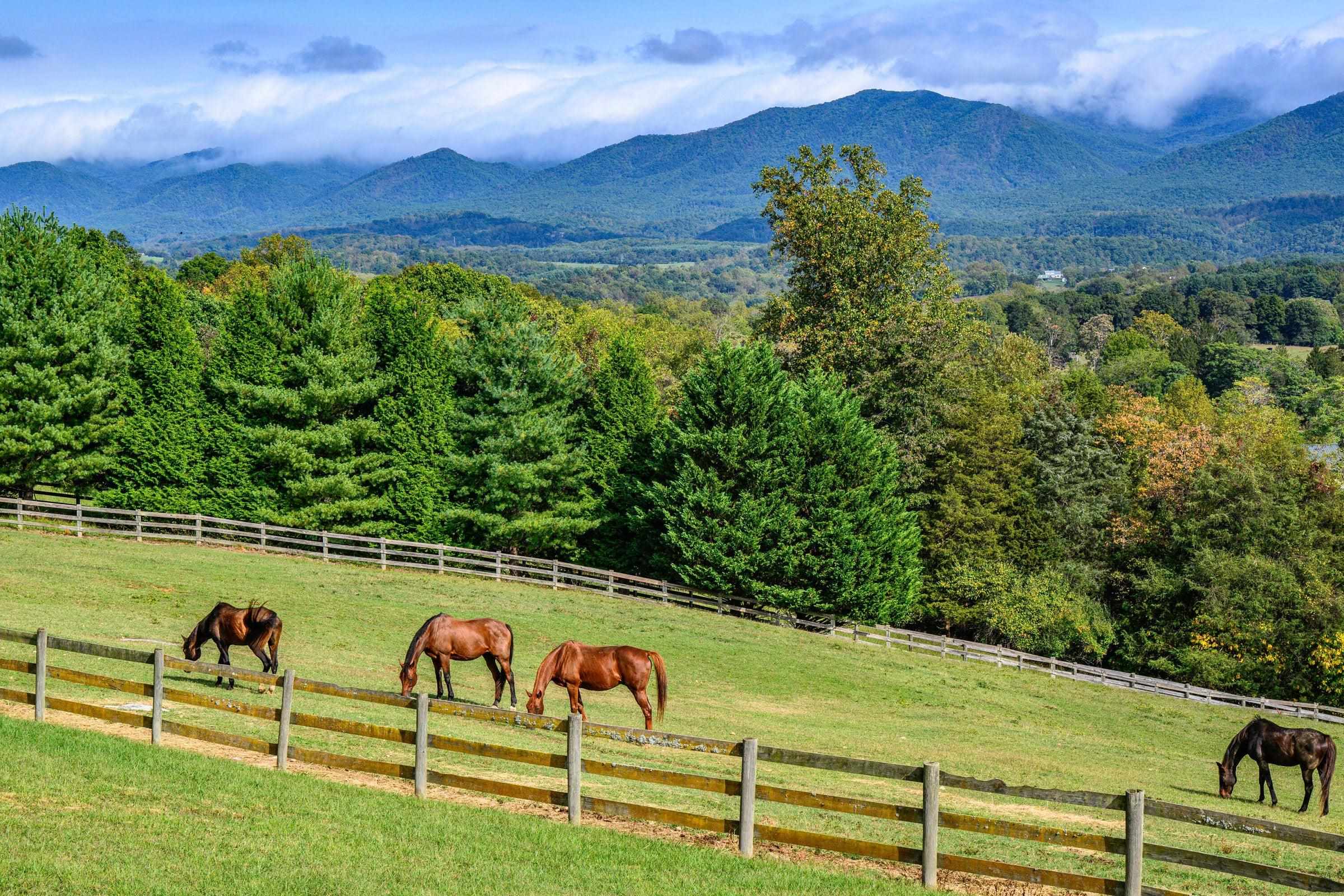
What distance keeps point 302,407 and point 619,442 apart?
39.2 feet

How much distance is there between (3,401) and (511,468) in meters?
17.1

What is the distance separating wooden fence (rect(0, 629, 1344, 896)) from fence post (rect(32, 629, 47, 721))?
22cm

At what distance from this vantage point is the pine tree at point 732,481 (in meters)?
40.2

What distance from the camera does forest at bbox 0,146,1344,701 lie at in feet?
136

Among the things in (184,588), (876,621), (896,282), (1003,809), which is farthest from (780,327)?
(1003,809)

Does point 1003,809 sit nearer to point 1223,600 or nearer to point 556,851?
point 556,851

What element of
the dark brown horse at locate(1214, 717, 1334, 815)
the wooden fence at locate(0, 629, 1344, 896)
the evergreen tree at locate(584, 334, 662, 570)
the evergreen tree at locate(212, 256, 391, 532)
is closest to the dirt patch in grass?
the wooden fence at locate(0, 629, 1344, 896)

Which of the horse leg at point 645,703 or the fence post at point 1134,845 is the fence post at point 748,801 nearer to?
the fence post at point 1134,845

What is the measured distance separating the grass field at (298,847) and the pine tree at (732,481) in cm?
2836

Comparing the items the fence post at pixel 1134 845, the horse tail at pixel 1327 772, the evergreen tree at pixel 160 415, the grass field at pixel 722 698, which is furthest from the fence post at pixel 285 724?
the evergreen tree at pixel 160 415

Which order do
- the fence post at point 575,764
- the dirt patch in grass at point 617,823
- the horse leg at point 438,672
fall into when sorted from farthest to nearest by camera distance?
the horse leg at point 438,672 → the fence post at point 575,764 → the dirt patch in grass at point 617,823

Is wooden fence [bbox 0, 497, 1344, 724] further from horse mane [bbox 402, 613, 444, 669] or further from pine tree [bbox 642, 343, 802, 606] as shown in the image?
horse mane [bbox 402, 613, 444, 669]

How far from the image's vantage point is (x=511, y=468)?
139ft

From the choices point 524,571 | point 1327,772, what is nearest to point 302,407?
point 524,571
